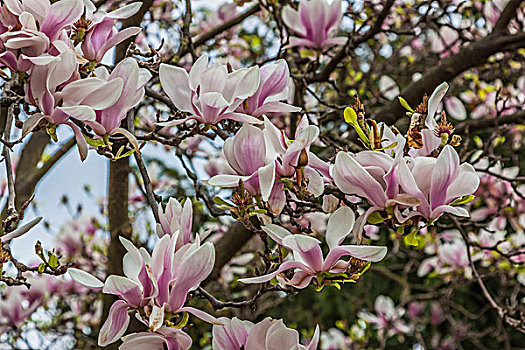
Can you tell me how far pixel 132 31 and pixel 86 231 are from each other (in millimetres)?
→ 1864

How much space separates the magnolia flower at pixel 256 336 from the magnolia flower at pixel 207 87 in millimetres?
291

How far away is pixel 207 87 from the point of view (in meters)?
0.87

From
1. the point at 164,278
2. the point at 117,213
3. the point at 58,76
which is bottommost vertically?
the point at 117,213

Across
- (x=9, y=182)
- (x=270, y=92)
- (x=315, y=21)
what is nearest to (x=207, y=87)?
(x=270, y=92)

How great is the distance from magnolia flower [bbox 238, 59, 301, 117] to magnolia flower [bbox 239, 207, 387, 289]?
0.19 m

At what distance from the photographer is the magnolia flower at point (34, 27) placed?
813mm

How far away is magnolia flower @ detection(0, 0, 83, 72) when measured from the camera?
0.81 meters

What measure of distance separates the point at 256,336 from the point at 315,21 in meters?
0.83

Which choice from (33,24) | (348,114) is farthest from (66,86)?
(348,114)

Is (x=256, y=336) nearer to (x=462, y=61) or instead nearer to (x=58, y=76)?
(x=58, y=76)

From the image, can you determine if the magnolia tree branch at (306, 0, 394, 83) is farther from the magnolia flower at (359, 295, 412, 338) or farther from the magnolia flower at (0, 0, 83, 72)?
the magnolia flower at (359, 295, 412, 338)

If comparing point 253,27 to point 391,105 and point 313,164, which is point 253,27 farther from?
point 313,164

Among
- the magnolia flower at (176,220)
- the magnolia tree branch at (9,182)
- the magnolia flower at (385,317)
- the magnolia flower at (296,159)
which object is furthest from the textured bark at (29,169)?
the magnolia flower at (385,317)

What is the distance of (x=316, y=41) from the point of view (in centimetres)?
148
